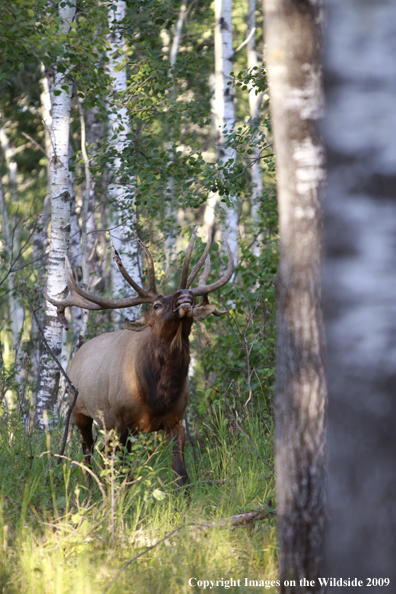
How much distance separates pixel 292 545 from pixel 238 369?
5.05 m

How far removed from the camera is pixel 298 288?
8.63 feet

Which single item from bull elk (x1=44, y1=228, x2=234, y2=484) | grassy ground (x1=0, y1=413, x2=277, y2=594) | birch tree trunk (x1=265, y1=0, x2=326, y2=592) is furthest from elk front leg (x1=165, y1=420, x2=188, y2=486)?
birch tree trunk (x1=265, y1=0, x2=326, y2=592)

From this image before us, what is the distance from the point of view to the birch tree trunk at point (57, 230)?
730 cm

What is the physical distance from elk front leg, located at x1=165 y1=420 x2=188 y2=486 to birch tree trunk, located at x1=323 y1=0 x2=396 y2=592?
3659 millimetres

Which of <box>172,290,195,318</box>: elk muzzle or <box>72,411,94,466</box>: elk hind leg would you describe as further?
<box>72,411,94,466</box>: elk hind leg

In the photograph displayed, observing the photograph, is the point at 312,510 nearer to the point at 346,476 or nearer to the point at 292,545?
the point at 292,545

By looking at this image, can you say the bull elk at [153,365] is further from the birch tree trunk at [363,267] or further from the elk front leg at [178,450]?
the birch tree trunk at [363,267]

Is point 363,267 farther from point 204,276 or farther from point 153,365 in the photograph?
point 204,276

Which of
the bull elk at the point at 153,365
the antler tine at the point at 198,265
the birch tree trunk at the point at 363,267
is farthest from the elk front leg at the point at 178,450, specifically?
the birch tree trunk at the point at 363,267

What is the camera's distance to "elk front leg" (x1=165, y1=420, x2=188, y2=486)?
551 centimetres

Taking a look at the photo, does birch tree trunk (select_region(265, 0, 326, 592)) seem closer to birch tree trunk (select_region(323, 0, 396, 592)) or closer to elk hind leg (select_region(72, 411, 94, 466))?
birch tree trunk (select_region(323, 0, 396, 592))

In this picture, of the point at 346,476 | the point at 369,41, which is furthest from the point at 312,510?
the point at 369,41

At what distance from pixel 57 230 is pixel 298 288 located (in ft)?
17.0

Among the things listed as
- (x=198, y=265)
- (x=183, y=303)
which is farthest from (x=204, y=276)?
(x=183, y=303)
